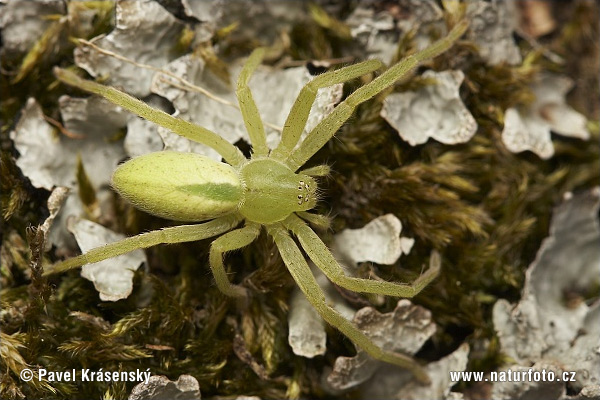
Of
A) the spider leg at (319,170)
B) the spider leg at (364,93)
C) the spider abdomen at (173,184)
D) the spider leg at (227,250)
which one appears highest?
the spider leg at (364,93)

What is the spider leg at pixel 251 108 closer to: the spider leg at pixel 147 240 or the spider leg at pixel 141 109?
the spider leg at pixel 141 109

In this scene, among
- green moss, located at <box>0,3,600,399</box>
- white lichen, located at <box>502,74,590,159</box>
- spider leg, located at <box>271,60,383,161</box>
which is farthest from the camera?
white lichen, located at <box>502,74,590,159</box>

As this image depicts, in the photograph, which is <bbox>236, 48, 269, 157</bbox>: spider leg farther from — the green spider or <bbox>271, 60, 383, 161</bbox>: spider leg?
<bbox>271, 60, 383, 161</bbox>: spider leg

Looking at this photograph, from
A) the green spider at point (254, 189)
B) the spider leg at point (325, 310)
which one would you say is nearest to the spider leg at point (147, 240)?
the green spider at point (254, 189)

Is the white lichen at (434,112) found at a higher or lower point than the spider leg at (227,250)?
higher

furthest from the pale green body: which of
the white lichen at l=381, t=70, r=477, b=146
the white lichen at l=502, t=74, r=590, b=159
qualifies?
the white lichen at l=502, t=74, r=590, b=159

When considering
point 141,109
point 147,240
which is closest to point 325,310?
point 147,240
